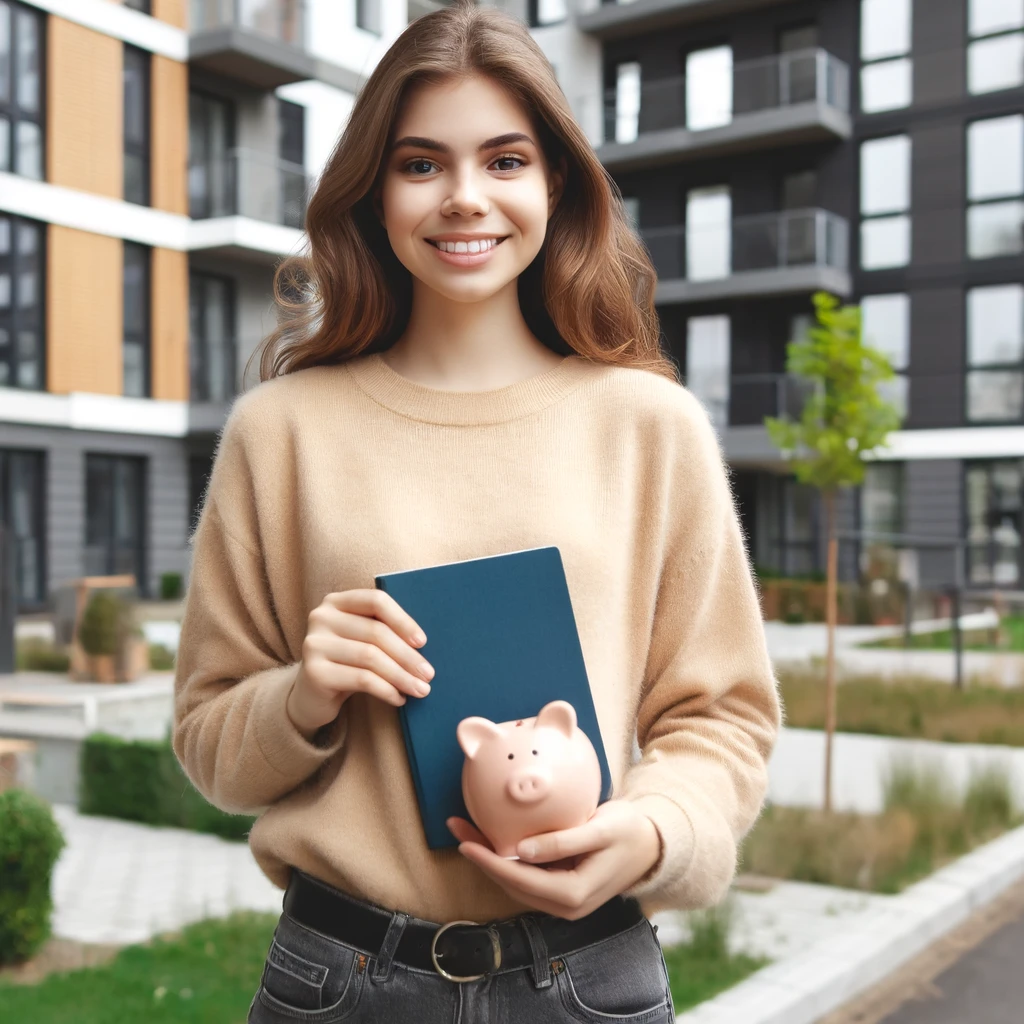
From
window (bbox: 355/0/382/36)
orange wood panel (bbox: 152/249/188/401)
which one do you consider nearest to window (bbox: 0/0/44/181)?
orange wood panel (bbox: 152/249/188/401)

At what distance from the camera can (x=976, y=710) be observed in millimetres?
10289

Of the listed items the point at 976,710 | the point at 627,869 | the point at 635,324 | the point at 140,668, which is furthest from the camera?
the point at 140,668

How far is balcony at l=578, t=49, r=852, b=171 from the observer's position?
23.3 m

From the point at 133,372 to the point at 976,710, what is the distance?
1502 cm

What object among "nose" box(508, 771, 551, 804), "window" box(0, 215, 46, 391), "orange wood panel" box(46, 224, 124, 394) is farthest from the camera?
"orange wood panel" box(46, 224, 124, 394)

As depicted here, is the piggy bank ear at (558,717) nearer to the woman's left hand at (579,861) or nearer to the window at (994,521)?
the woman's left hand at (579,861)

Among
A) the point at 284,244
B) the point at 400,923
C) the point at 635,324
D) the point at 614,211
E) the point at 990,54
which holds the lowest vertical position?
the point at 400,923

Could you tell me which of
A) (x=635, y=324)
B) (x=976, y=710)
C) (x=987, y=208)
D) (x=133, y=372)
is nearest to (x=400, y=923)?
(x=635, y=324)

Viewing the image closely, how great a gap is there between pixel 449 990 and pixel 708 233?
2402cm

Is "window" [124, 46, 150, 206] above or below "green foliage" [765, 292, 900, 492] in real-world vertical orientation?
above

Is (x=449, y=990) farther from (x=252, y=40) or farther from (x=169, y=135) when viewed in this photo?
(x=252, y=40)

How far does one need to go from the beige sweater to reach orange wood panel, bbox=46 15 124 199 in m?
19.5

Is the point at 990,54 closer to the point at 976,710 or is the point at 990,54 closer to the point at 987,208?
the point at 987,208

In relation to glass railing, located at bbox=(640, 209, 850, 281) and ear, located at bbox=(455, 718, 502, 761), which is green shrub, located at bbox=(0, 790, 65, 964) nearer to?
ear, located at bbox=(455, 718, 502, 761)
